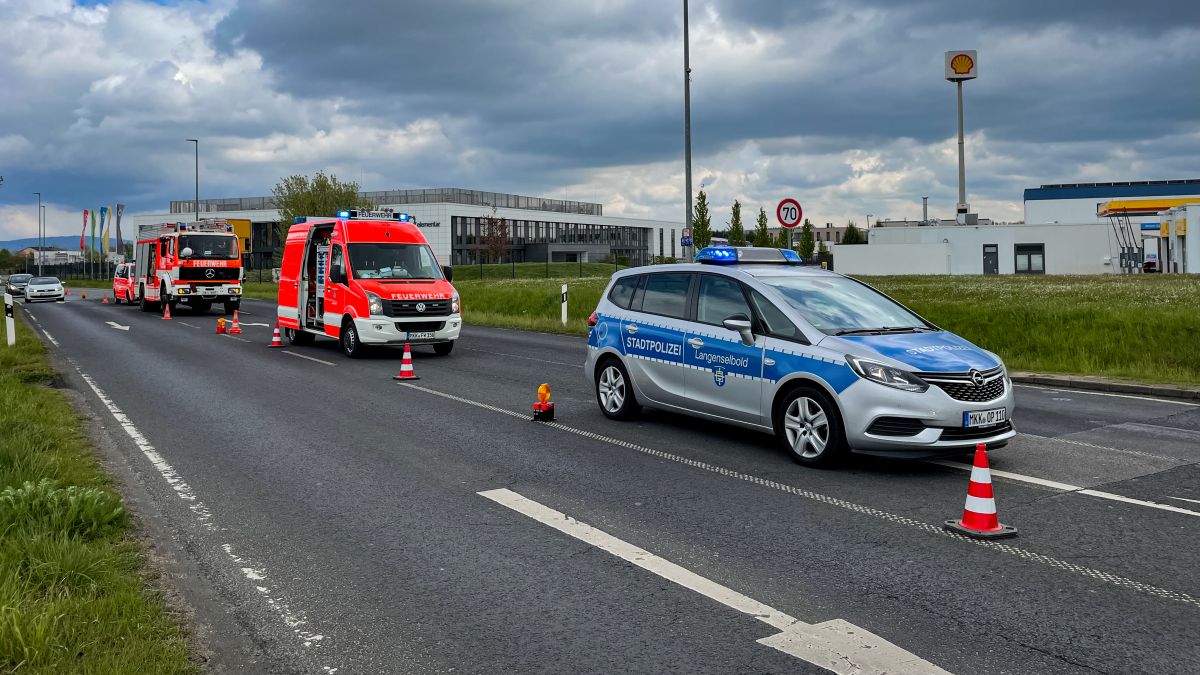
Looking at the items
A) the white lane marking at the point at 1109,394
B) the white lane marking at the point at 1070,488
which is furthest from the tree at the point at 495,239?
the white lane marking at the point at 1070,488

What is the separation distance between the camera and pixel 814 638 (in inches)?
175

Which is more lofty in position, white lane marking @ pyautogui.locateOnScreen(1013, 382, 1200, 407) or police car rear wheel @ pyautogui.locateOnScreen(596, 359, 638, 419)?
police car rear wheel @ pyautogui.locateOnScreen(596, 359, 638, 419)

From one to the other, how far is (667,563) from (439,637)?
1.51 m

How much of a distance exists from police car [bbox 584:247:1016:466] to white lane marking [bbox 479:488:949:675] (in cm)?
270

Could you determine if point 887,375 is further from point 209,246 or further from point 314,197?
point 314,197

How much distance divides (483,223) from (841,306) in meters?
92.6

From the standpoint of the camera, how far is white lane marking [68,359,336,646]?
4723 millimetres

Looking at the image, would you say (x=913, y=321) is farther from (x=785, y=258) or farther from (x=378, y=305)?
(x=378, y=305)

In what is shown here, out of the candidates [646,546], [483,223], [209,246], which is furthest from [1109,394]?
[483,223]

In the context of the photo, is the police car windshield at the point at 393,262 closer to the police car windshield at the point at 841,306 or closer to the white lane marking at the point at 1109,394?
the white lane marking at the point at 1109,394

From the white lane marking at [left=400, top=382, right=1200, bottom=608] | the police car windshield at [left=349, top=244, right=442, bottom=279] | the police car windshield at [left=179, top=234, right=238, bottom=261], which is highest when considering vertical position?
the police car windshield at [left=179, top=234, right=238, bottom=261]

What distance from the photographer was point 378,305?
688 inches

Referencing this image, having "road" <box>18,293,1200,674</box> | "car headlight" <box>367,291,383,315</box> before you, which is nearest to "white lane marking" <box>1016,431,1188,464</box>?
"road" <box>18,293,1200,674</box>

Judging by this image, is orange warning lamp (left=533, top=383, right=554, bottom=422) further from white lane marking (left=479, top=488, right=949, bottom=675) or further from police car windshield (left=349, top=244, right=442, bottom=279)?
police car windshield (left=349, top=244, right=442, bottom=279)
